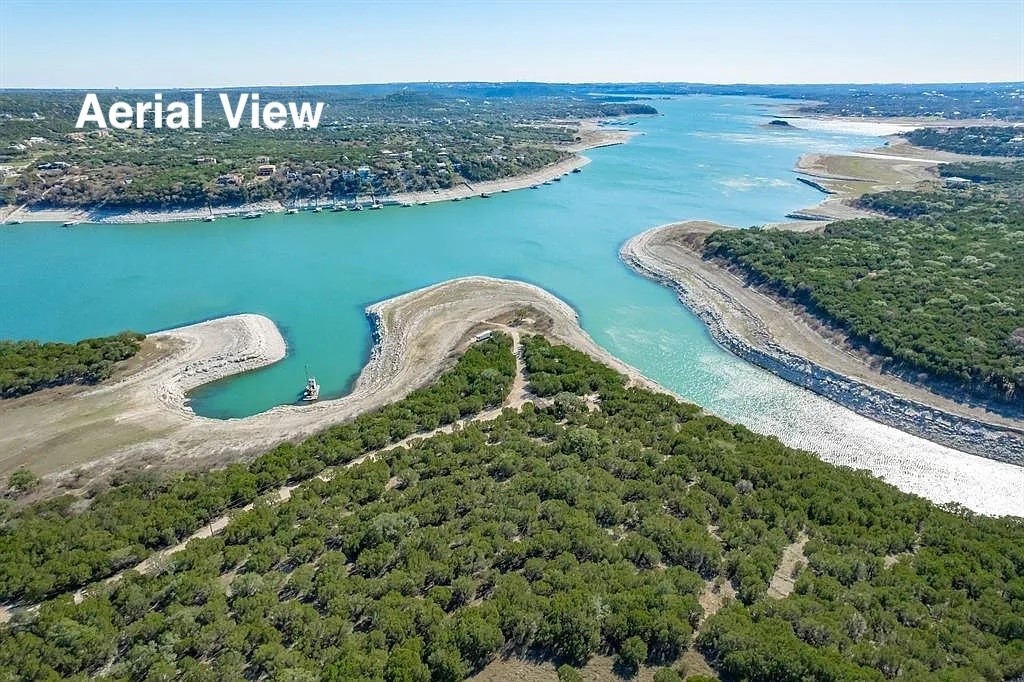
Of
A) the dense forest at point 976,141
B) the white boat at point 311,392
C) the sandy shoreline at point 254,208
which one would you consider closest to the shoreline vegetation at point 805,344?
the white boat at point 311,392

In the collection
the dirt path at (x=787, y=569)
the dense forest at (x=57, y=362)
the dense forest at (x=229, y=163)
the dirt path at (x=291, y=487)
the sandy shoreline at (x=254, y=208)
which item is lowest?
the dirt path at (x=787, y=569)

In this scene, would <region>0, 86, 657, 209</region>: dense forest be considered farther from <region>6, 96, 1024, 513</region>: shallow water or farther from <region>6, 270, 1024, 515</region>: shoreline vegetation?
<region>6, 270, 1024, 515</region>: shoreline vegetation

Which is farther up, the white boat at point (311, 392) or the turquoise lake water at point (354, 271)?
the turquoise lake water at point (354, 271)

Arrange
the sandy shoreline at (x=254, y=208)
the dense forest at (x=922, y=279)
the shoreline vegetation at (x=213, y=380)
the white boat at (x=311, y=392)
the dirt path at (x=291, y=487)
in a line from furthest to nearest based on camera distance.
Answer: the sandy shoreline at (x=254, y=208), the dense forest at (x=922, y=279), the white boat at (x=311, y=392), the shoreline vegetation at (x=213, y=380), the dirt path at (x=291, y=487)

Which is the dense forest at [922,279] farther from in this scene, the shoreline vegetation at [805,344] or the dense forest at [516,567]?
the dense forest at [516,567]

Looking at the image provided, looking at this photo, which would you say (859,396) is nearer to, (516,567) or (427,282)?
(516,567)

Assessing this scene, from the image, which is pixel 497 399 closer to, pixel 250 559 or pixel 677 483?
pixel 677 483

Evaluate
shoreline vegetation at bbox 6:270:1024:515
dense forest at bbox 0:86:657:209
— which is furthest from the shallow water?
dense forest at bbox 0:86:657:209

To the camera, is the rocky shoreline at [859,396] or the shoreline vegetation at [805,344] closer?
the rocky shoreline at [859,396]
